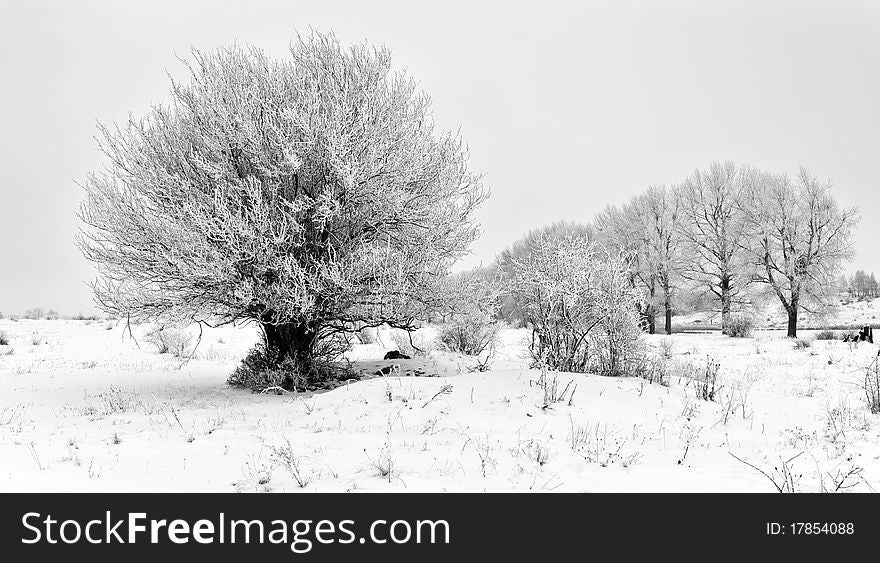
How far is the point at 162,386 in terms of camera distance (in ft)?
38.7

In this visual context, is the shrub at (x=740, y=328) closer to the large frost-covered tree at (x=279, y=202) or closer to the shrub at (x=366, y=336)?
the shrub at (x=366, y=336)

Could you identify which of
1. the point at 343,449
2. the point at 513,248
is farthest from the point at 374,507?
the point at 513,248

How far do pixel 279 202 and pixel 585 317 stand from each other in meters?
6.21

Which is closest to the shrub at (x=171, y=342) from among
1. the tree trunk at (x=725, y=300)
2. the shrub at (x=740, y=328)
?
the shrub at (x=740, y=328)

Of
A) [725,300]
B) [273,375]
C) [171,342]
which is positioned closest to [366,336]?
[171,342]

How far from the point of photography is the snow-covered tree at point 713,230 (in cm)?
3322

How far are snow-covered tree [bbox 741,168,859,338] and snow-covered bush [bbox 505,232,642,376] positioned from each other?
21.6 metres

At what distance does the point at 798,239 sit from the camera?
29391 millimetres

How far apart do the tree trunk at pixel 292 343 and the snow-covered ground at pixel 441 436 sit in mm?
1137

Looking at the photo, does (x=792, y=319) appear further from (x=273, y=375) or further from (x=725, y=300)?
(x=273, y=375)

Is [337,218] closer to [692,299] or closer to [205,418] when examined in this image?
[205,418]

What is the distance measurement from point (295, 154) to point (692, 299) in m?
31.8

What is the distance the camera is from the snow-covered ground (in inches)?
189

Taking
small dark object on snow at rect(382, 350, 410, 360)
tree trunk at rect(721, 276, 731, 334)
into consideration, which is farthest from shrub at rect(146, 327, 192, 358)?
tree trunk at rect(721, 276, 731, 334)
